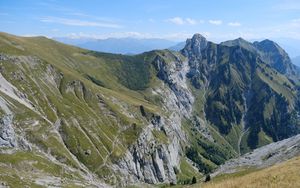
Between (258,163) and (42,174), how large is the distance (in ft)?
379

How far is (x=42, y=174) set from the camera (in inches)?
7387

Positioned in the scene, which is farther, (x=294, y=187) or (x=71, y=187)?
(x=71, y=187)

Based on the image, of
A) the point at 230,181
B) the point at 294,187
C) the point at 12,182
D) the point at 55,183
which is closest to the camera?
the point at 294,187

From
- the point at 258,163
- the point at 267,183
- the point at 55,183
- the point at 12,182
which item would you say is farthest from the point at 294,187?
the point at 258,163

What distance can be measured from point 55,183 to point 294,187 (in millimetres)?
167154

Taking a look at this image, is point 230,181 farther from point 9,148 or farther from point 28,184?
point 9,148

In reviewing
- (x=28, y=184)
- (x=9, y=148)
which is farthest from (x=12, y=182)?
(x=9, y=148)

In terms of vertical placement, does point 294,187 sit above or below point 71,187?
above

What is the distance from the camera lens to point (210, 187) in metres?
27.5

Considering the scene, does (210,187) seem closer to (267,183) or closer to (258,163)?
(267,183)

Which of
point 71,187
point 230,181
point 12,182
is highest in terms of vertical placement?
point 230,181

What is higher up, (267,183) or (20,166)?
(267,183)

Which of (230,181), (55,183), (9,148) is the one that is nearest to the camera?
(230,181)

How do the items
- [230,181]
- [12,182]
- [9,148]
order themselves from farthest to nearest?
[9,148]
[12,182]
[230,181]
